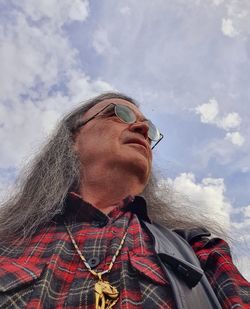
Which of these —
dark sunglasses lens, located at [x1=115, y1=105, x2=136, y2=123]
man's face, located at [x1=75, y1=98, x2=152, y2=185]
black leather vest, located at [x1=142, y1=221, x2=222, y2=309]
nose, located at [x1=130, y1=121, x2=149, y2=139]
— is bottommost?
black leather vest, located at [x1=142, y1=221, x2=222, y2=309]

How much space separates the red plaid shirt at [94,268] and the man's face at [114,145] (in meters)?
0.52

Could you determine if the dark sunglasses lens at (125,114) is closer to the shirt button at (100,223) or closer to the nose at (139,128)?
the nose at (139,128)

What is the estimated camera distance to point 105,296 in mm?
1564

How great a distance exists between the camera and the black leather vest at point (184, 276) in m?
1.48

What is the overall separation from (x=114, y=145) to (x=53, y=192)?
1.65 ft

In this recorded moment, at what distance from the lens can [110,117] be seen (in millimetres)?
3082

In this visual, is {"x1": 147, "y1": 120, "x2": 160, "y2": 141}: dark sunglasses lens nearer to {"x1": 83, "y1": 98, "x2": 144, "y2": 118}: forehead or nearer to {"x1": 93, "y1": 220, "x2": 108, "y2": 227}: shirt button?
{"x1": 83, "y1": 98, "x2": 144, "y2": 118}: forehead

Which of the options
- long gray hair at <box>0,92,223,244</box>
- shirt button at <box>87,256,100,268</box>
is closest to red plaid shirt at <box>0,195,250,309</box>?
shirt button at <box>87,256,100,268</box>

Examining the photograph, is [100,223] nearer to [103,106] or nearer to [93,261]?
[93,261]

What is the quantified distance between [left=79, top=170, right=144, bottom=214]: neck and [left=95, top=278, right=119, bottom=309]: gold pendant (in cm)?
94

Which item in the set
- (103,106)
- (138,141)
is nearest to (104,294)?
(138,141)

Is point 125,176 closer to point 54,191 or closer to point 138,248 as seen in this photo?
point 54,191

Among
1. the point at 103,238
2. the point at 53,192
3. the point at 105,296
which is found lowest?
the point at 105,296

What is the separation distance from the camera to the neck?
2564 mm
